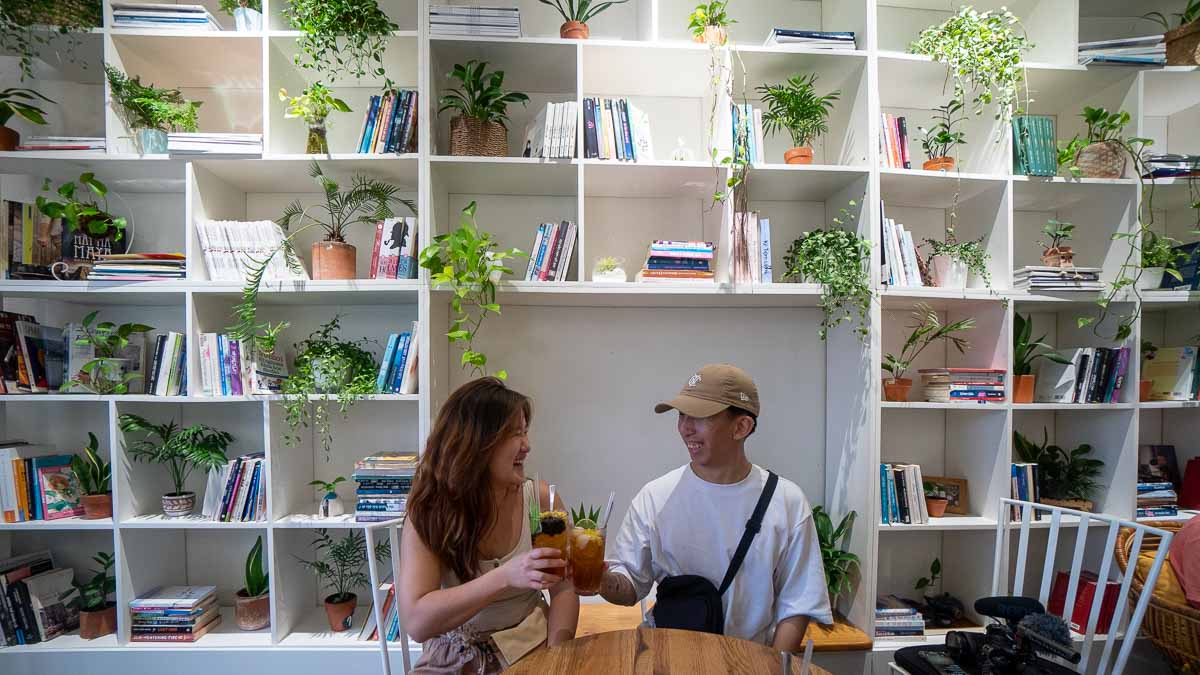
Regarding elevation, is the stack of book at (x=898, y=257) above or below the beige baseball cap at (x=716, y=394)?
above

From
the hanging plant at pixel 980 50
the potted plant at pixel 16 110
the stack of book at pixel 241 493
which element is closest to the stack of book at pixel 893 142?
the hanging plant at pixel 980 50

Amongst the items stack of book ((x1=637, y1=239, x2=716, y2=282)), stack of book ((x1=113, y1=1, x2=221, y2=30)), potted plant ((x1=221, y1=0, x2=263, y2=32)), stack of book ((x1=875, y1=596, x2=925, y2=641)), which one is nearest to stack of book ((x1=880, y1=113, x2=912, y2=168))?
stack of book ((x1=637, y1=239, x2=716, y2=282))

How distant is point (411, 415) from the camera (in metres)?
2.73

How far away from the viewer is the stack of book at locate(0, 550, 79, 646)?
2.29 m

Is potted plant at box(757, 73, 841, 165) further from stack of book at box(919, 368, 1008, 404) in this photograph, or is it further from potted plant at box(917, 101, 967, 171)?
stack of book at box(919, 368, 1008, 404)

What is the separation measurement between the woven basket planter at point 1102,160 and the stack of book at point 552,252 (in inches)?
90.4

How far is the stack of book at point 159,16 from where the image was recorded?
2252 mm

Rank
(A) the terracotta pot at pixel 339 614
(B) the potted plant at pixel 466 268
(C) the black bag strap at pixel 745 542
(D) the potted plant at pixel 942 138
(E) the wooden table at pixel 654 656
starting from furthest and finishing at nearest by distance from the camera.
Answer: (D) the potted plant at pixel 942 138 → (A) the terracotta pot at pixel 339 614 → (B) the potted plant at pixel 466 268 → (C) the black bag strap at pixel 745 542 → (E) the wooden table at pixel 654 656

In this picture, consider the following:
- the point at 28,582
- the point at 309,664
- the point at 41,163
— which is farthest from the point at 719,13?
the point at 28,582

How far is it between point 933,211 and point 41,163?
400 cm

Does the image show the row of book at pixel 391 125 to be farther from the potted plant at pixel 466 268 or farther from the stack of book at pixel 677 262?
the stack of book at pixel 677 262

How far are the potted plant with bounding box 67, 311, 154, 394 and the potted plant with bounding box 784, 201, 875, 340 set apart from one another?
2.85m

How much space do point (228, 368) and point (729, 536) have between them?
2054mm

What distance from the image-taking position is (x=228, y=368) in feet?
7.59
